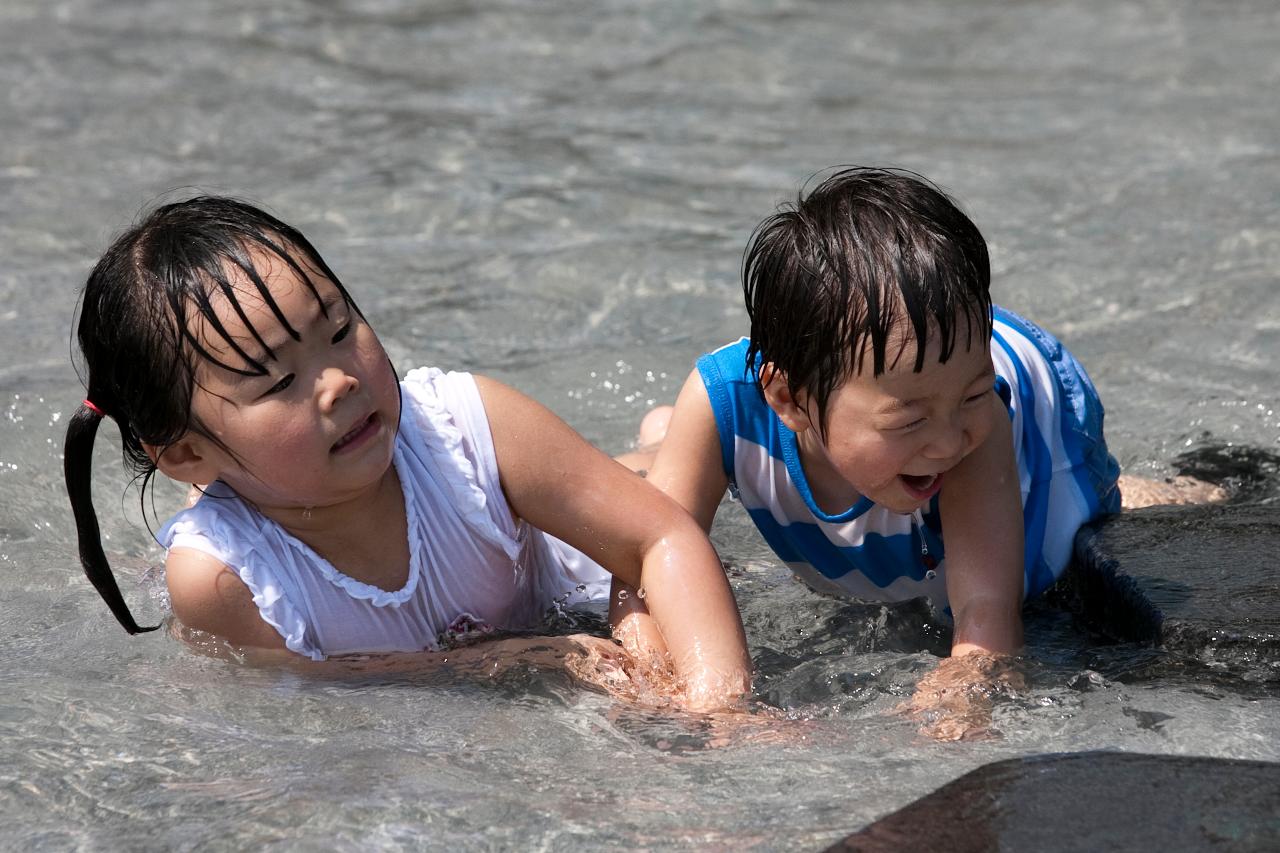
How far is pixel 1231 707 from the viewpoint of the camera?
2.58 m

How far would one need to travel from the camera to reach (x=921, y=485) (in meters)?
2.80

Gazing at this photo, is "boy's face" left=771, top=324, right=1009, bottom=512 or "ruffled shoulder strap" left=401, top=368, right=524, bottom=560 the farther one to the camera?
"ruffled shoulder strap" left=401, top=368, right=524, bottom=560

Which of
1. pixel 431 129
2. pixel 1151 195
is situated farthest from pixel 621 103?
pixel 1151 195

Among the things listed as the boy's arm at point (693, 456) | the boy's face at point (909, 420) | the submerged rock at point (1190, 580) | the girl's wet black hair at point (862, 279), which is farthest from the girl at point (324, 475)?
the submerged rock at point (1190, 580)

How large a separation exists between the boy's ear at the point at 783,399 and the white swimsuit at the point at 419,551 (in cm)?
55

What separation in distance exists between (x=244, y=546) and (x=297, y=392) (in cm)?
38

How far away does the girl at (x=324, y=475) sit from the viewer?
8.55 feet

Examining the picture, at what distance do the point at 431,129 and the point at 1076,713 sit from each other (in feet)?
14.7

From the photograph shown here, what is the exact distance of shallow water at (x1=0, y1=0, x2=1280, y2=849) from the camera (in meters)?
2.41

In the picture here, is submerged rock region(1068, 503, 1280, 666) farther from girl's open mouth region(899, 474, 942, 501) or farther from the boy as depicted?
girl's open mouth region(899, 474, 942, 501)

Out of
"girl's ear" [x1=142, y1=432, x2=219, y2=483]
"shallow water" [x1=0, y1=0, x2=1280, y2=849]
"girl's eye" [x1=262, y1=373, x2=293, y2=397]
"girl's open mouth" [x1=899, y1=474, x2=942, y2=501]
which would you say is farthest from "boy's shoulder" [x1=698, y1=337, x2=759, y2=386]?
"girl's ear" [x1=142, y1=432, x2=219, y2=483]

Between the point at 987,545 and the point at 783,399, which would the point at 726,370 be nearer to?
the point at 783,399

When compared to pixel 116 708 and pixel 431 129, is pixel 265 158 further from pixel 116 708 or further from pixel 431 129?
pixel 116 708

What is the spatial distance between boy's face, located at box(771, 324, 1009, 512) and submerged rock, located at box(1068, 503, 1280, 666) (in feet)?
1.70
